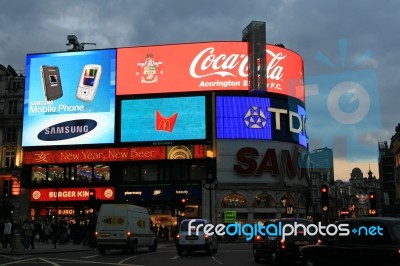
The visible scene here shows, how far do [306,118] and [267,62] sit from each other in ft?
39.5

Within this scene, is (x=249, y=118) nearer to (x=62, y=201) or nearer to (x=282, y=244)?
(x=62, y=201)

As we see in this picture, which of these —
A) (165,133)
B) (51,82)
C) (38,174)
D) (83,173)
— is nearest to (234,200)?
(165,133)

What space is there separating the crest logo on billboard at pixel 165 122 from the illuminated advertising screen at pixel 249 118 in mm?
5562

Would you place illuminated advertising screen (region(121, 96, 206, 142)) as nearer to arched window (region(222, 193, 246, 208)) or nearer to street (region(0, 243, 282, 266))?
arched window (region(222, 193, 246, 208))

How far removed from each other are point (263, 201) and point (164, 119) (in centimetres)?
1610

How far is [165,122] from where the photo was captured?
208ft

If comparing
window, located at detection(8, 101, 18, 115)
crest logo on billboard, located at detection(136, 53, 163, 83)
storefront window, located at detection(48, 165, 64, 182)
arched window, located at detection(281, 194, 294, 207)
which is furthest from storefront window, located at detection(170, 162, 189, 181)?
window, located at detection(8, 101, 18, 115)

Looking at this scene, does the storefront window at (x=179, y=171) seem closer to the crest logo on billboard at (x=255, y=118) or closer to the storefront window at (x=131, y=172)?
the storefront window at (x=131, y=172)

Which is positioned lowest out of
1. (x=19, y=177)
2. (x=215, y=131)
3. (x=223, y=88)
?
(x=19, y=177)

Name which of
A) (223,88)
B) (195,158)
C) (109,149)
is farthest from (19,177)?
(223,88)

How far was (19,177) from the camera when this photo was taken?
66.8m

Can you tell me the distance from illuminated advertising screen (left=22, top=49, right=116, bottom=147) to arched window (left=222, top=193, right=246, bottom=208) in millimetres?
16157

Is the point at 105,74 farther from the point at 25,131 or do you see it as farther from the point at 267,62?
the point at 267,62

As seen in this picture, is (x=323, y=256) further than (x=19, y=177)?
No
